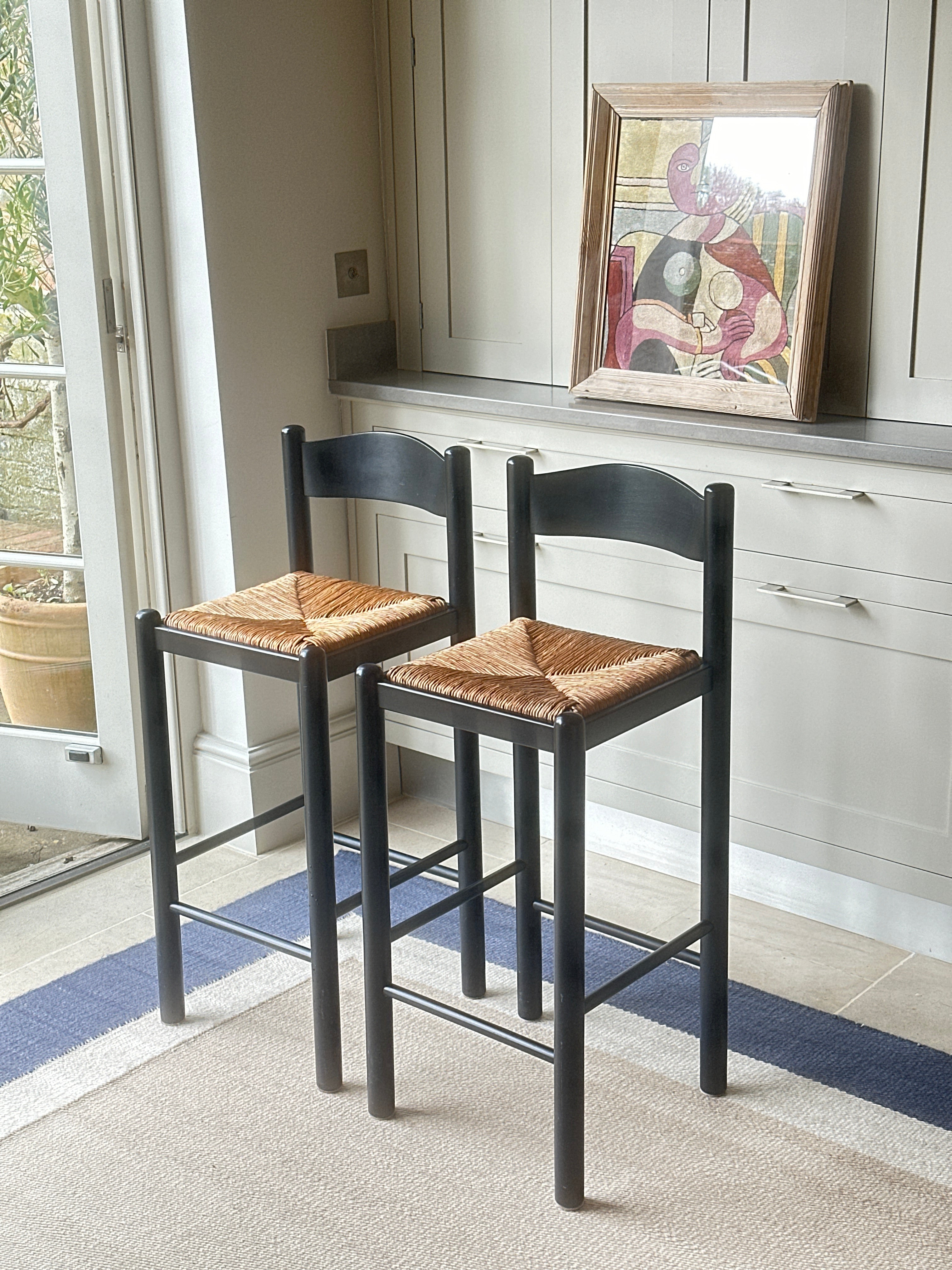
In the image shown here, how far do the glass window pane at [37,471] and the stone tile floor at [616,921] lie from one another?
77 centimetres

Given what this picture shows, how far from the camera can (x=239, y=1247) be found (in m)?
1.98

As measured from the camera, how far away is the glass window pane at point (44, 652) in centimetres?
313

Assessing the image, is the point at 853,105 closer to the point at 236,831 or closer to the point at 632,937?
the point at 632,937

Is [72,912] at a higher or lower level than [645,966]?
lower

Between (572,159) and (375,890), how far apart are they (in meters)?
1.64

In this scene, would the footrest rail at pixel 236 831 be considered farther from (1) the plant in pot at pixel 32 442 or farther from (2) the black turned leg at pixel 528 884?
(1) the plant in pot at pixel 32 442

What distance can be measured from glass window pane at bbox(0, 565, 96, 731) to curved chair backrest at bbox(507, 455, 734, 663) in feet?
3.93

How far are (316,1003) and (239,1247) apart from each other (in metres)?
0.43

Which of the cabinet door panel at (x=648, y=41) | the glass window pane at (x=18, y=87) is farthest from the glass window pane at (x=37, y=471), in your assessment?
the cabinet door panel at (x=648, y=41)

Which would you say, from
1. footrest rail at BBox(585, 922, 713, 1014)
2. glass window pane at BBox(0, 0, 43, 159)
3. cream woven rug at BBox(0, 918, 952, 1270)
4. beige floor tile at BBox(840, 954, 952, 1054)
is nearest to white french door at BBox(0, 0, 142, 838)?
glass window pane at BBox(0, 0, 43, 159)

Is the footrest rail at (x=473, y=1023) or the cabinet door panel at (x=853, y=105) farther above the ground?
the cabinet door panel at (x=853, y=105)

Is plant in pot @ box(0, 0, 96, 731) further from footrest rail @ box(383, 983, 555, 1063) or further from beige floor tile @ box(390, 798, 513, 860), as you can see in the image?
footrest rail @ box(383, 983, 555, 1063)

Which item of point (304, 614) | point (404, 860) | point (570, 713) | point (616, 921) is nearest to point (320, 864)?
point (404, 860)

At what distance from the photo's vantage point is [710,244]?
8.94 ft
